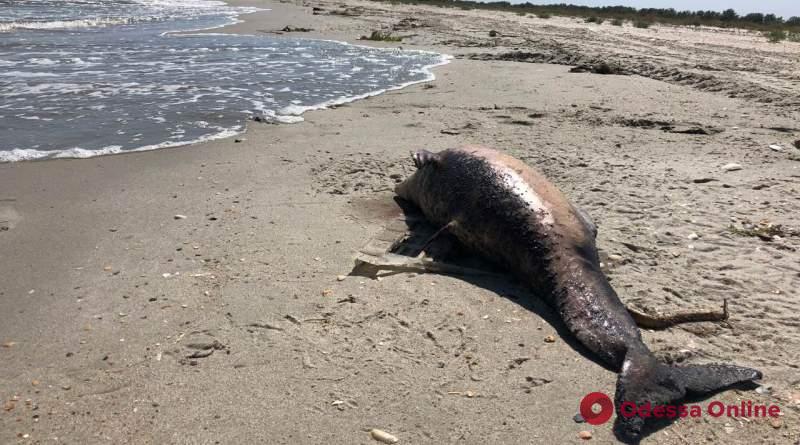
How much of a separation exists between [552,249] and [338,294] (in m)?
1.35

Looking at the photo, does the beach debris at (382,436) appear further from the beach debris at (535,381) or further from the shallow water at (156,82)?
the shallow water at (156,82)

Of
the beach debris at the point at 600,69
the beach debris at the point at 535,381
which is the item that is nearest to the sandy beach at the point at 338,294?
the beach debris at the point at 535,381

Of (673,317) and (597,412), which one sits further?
(673,317)

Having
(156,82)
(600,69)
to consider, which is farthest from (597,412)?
(600,69)

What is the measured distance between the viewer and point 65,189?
5.38 metres

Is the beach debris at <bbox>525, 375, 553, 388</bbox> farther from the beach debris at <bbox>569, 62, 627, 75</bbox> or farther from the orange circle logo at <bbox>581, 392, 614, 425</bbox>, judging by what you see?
the beach debris at <bbox>569, 62, 627, 75</bbox>

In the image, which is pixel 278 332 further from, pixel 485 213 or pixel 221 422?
pixel 485 213

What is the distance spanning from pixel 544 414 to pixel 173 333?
6.54 ft

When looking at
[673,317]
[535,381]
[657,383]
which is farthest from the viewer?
[673,317]

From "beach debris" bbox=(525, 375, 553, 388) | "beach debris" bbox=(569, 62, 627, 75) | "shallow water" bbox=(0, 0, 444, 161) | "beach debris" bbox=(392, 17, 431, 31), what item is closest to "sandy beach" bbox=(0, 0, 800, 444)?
"beach debris" bbox=(525, 375, 553, 388)

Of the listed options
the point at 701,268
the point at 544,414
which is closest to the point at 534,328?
the point at 544,414

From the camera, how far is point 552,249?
3639 millimetres

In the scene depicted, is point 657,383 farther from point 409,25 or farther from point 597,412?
point 409,25

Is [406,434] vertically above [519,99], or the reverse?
[519,99]
